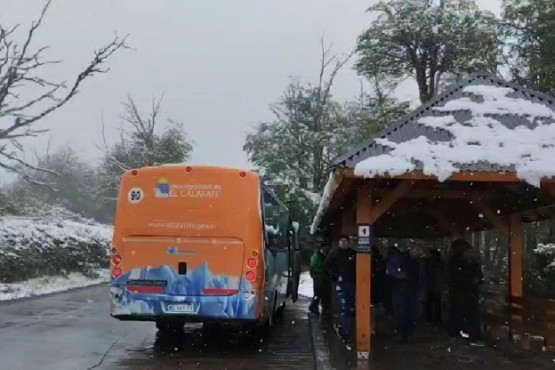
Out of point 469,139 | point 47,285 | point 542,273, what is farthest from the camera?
point 47,285

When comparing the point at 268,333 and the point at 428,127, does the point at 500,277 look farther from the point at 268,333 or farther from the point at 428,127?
the point at 428,127

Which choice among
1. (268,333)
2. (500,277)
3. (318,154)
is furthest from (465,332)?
Result: (318,154)

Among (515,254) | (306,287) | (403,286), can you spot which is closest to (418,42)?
(306,287)

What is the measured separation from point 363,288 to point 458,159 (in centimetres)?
240

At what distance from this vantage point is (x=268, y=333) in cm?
1512

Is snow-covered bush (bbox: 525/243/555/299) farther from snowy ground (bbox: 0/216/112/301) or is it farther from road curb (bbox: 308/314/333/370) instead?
snowy ground (bbox: 0/216/112/301)

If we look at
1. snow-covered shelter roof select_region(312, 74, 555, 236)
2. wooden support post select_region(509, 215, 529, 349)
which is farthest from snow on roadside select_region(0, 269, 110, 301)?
snow-covered shelter roof select_region(312, 74, 555, 236)

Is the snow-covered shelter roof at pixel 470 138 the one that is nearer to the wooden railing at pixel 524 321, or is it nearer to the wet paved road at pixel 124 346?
the wooden railing at pixel 524 321

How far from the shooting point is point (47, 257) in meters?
29.8

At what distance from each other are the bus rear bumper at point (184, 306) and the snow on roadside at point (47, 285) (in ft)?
38.3

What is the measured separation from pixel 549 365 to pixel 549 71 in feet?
40.0

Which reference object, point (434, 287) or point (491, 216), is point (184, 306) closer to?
point (491, 216)

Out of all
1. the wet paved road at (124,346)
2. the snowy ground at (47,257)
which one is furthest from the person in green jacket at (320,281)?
the snowy ground at (47,257)

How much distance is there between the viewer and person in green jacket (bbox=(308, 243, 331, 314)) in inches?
700
